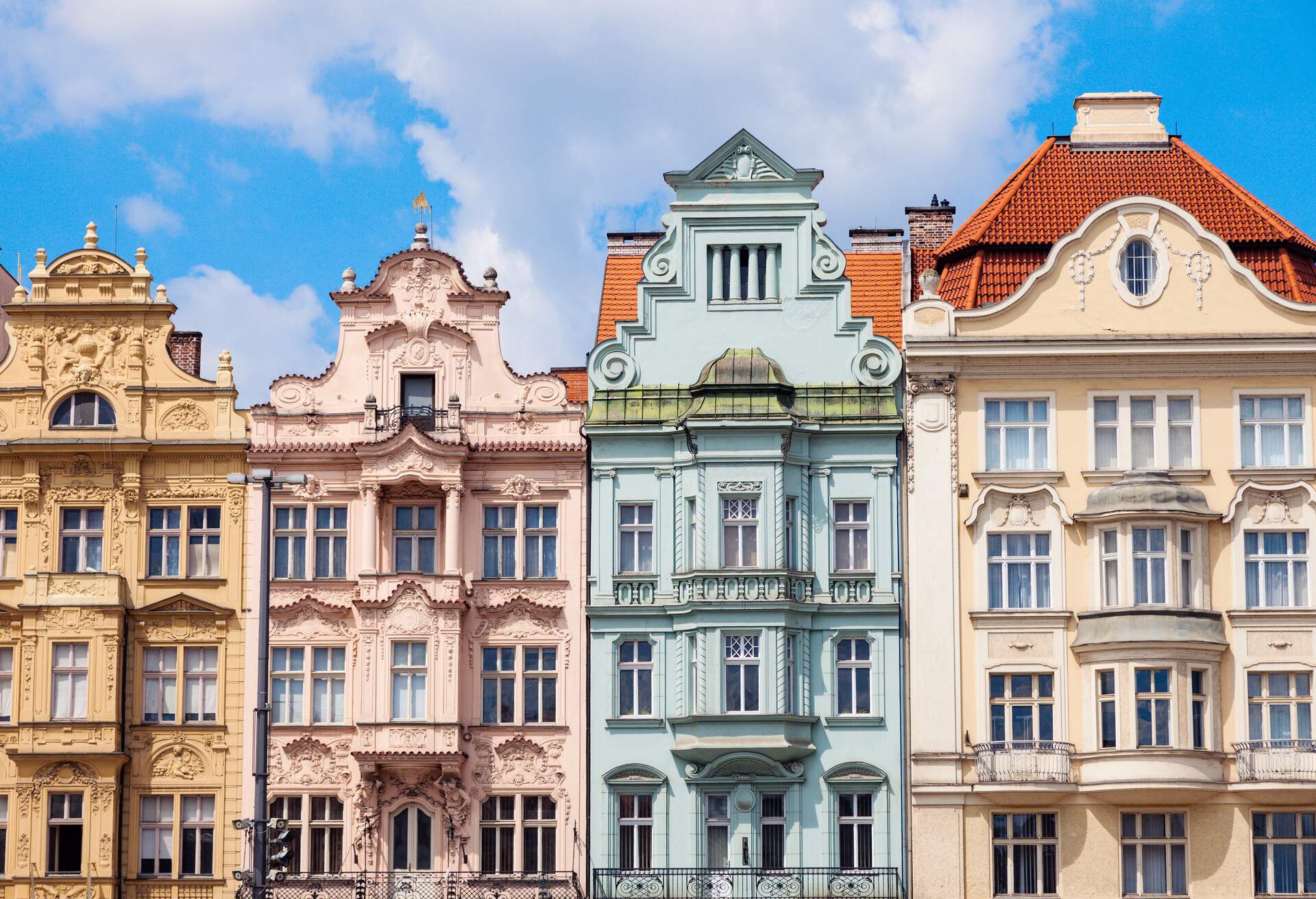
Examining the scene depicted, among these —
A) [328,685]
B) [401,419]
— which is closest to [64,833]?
[328,685]

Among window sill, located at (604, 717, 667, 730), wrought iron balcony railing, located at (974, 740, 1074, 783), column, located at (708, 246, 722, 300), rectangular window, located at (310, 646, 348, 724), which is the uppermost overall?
column, located at (708, 246, 722, 300)

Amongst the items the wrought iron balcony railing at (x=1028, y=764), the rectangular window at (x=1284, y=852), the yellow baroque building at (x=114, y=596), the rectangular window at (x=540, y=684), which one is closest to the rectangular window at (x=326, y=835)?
the yellow baroque building at (x=114, y=596)

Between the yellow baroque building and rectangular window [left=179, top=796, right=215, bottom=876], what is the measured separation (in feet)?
0.12

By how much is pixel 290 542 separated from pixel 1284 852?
21.5m

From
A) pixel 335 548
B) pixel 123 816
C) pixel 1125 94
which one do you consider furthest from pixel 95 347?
pixel 1125 94

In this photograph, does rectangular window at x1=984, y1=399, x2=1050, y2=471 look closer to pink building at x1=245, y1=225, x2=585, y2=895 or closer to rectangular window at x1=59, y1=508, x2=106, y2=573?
pink building at x1=245, y1=225, x2=585, y2=895

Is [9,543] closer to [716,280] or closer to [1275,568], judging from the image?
[716,280]

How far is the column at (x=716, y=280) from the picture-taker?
163ft

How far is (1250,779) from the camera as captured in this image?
4616cm

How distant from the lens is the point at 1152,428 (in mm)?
48156

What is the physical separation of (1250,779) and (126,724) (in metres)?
23.1

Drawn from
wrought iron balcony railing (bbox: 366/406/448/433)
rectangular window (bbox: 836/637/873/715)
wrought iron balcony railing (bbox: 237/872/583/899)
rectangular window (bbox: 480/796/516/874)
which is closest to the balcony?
wrought iron balcony railing (bbox: 237/872/583/899)

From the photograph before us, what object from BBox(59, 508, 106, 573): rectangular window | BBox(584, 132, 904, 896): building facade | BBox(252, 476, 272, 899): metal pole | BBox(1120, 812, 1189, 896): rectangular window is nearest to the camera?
BBox(252, 476, 272, 899): metal pole

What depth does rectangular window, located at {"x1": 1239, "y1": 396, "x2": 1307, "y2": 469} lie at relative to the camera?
4803 cm
